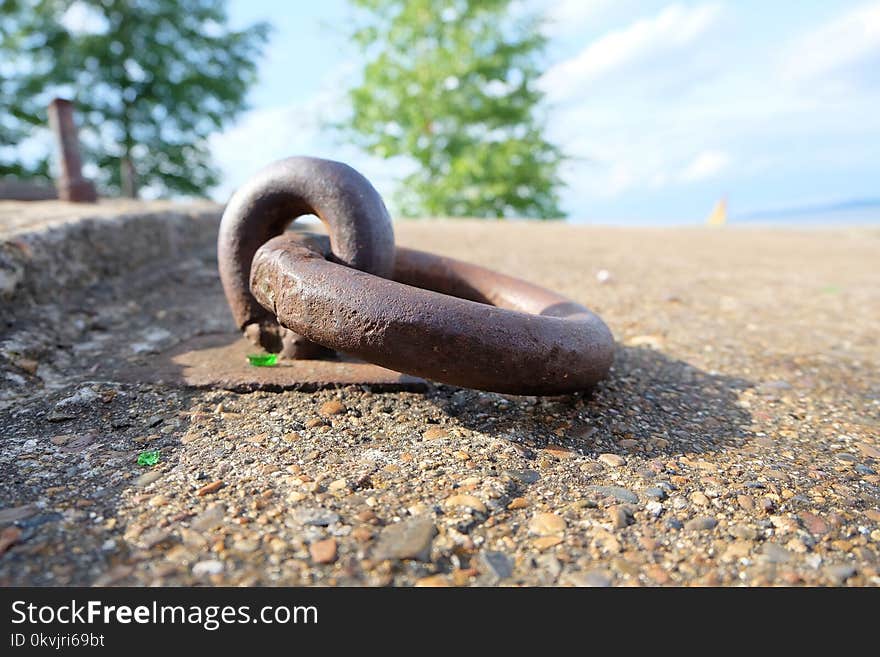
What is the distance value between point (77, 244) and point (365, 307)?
87.9 inches

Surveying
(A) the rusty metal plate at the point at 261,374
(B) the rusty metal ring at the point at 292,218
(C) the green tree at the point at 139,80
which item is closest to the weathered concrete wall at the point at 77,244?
(A) the rusty metal plate at the point at 261,374

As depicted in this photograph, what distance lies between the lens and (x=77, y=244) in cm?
320

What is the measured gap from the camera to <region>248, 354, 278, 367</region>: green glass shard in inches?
91.9

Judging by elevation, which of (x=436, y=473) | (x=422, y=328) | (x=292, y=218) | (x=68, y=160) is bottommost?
(x=436, y=473)

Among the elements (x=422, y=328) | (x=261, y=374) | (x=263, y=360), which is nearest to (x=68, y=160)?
(x=263, y=360)

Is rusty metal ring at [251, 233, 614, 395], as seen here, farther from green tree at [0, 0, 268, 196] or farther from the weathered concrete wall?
green tree at [0, 0, 268, 196]

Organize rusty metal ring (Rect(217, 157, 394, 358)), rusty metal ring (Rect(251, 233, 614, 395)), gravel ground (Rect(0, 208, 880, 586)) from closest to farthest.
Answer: gravel ground (Rect(0, 208, 880, 586))
rusty metal ring (Rect(251, 233, 614, 395))
rusty metal ring (Rect(217, 157, 394, 358))

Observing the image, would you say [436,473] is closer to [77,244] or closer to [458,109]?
[77,244]

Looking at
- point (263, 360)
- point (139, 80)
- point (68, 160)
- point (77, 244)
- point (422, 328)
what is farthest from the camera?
point (139, 80)

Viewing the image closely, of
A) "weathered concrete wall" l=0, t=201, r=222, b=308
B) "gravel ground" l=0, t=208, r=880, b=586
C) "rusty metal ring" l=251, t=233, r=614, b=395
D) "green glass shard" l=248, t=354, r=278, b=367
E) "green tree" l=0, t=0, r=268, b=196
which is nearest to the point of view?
"gravel ground" l=0, t=208, r=880, b=586

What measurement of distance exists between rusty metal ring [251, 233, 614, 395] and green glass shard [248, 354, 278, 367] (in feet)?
1.45

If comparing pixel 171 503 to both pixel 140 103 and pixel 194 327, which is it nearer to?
pixel 194 327

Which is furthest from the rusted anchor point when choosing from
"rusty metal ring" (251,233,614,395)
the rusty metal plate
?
the rusty metal plate

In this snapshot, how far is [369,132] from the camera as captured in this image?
1822 centimetres
